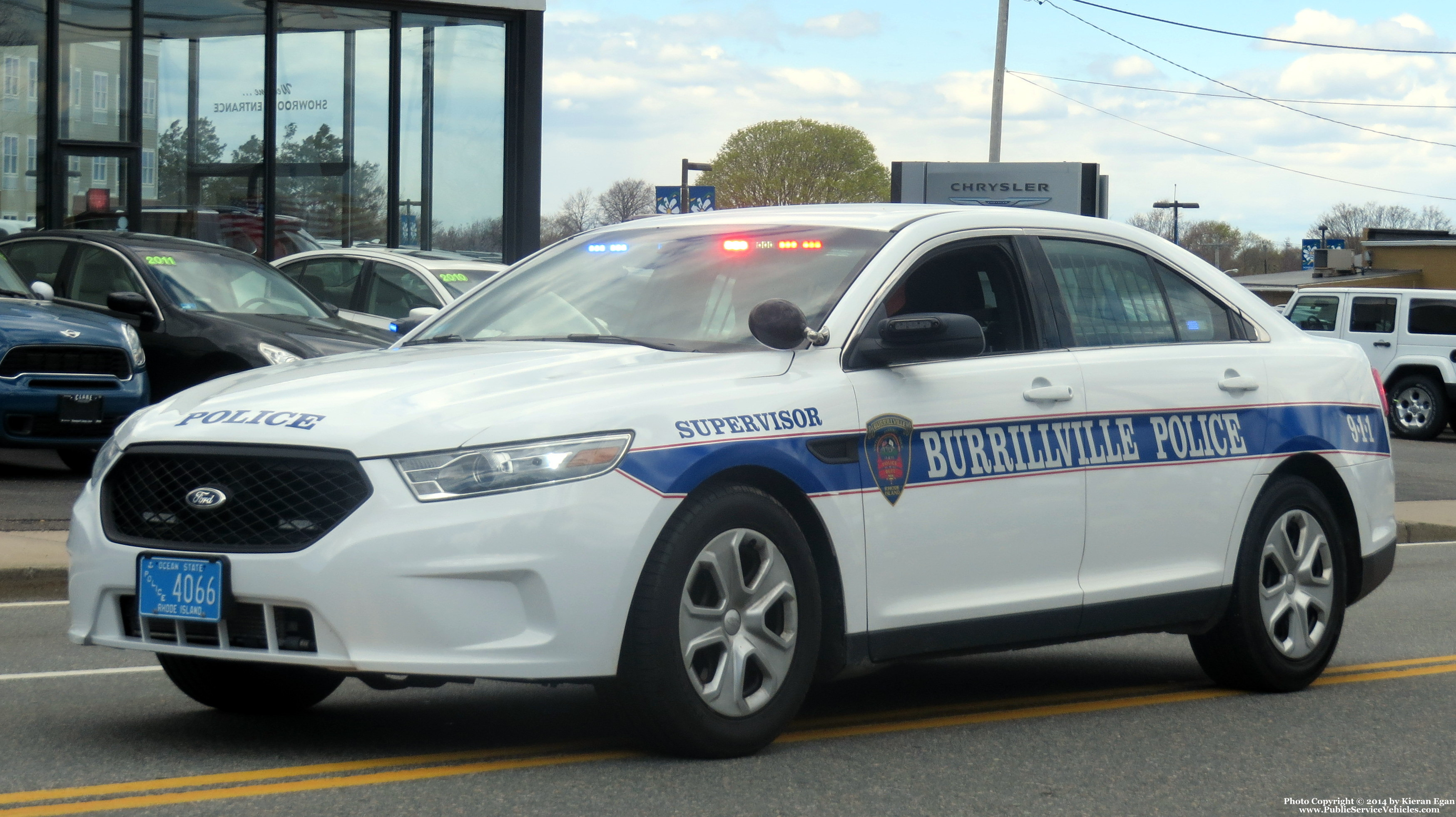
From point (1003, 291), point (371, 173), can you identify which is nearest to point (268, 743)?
point (1003, 291)

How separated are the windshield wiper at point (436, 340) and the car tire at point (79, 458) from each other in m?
8.13

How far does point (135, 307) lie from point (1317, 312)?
18533 mm

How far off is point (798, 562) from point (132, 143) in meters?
18.0

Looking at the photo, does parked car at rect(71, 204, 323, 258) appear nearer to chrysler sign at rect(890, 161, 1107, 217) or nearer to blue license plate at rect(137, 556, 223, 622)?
chrysler sign at rect(890, 161, 1107, 217)

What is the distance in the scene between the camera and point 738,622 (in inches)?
197

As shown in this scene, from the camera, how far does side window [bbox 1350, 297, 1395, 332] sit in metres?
25.7

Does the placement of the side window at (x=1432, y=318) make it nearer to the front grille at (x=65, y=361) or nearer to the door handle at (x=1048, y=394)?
the front grille at (x=65, y=361)

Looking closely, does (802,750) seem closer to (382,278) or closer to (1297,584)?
(1297,584)

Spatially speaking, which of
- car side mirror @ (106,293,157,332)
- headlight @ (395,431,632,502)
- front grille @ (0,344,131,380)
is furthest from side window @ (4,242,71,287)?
headlight @ (395,431,632,502)

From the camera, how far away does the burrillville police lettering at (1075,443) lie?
558 centimetres

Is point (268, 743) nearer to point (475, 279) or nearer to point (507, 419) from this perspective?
point (507, 419)

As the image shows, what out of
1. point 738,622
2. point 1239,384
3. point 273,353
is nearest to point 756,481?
point 738,622

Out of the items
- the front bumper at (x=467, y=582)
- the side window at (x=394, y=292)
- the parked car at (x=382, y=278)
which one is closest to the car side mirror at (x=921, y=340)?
the front bumper at (x=467, y=582)

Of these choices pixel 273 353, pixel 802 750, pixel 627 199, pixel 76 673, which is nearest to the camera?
pixel 802 750
